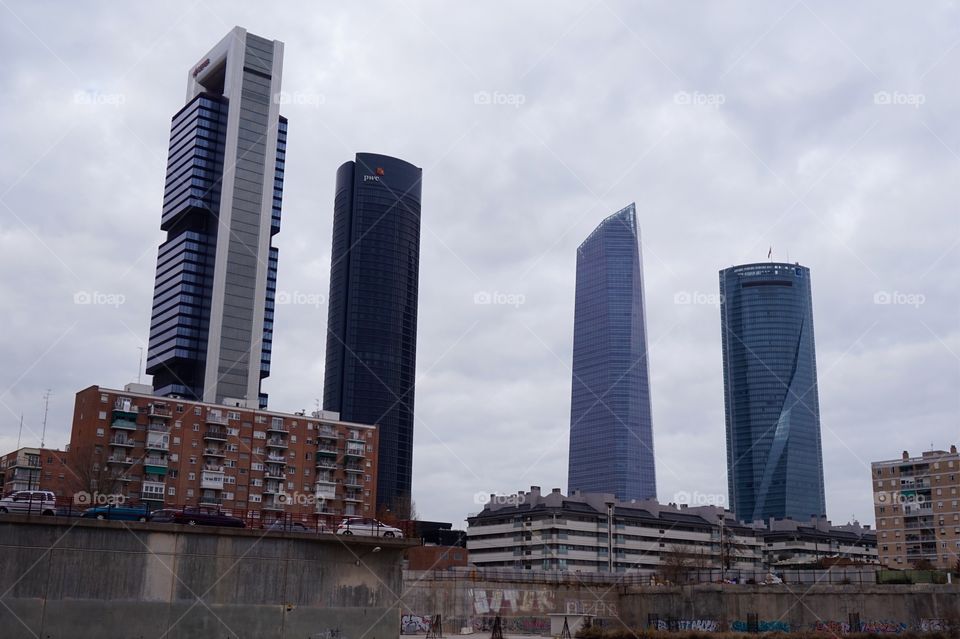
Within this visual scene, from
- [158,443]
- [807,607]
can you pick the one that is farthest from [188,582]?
[158,443]

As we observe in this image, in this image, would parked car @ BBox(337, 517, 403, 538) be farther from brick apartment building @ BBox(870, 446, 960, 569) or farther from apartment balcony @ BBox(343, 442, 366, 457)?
brick apartment building @ BBox(870, 446, 960, 569)

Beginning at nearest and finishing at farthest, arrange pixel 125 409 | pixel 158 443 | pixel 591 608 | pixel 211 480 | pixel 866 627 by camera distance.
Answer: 1. pixel 866 627
2. pixel 591 608
3. pixel 125 409
4. pixel 158 443
5. pixel 211 480

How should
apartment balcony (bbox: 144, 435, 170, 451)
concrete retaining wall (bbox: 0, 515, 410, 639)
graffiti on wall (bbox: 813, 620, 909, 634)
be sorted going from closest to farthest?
concrete retaining wall (bbox: 0, 515, 410, 639)
graffiti on wall (bbox: 813, 620, 909, 634)
apartment balcony (bbox: 144, 435, 170, 451)

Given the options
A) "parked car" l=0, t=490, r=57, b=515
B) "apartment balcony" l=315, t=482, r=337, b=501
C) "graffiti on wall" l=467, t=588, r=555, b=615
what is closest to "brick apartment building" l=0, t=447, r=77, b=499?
"apartment balcony" l=315, t=482, r=337, b=501

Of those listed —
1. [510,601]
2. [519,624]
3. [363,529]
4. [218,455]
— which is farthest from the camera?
[218,455]

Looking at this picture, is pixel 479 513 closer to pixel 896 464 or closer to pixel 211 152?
pixel 896 464

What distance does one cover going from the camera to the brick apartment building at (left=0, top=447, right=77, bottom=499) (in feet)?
374

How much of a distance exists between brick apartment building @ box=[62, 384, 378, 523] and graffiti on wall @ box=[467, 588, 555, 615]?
39880 millimetres

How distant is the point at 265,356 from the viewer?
180750 millimetres

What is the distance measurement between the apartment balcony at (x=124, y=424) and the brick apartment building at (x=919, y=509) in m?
116

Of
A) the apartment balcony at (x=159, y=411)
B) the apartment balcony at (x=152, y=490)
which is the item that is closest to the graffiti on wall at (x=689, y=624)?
the apartment balcony at (x=152, y=490)

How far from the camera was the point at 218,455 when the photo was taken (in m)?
120

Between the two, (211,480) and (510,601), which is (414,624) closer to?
(510,601)

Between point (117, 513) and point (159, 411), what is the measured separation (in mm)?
80414
